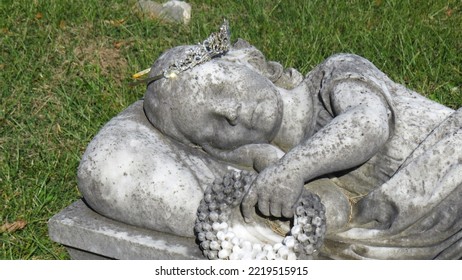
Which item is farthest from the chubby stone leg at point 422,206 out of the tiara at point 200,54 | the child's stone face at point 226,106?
the tiara at point 200,54

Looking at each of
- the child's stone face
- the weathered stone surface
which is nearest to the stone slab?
the child's stone face

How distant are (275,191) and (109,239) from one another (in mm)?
751

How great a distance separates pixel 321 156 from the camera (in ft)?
10.4

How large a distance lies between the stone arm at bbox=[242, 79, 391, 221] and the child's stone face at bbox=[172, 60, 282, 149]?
0.29 meters

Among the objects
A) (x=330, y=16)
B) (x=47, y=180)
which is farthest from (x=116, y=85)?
(x=330, y=16)

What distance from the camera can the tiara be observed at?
11.2 feet

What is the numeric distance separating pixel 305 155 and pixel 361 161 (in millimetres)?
273

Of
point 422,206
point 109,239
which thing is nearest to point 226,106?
point 109,239

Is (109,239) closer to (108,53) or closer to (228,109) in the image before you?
(228,109)

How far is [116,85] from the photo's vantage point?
5.54m

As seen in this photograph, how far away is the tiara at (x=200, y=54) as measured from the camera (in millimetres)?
3406

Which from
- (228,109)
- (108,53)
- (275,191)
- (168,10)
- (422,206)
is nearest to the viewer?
(275,191)

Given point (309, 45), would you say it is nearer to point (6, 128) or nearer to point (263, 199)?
point (6, 128)

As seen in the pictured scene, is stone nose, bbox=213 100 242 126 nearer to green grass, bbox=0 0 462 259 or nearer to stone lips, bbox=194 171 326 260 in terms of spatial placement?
stone lips, bbox=194 171 326 260
